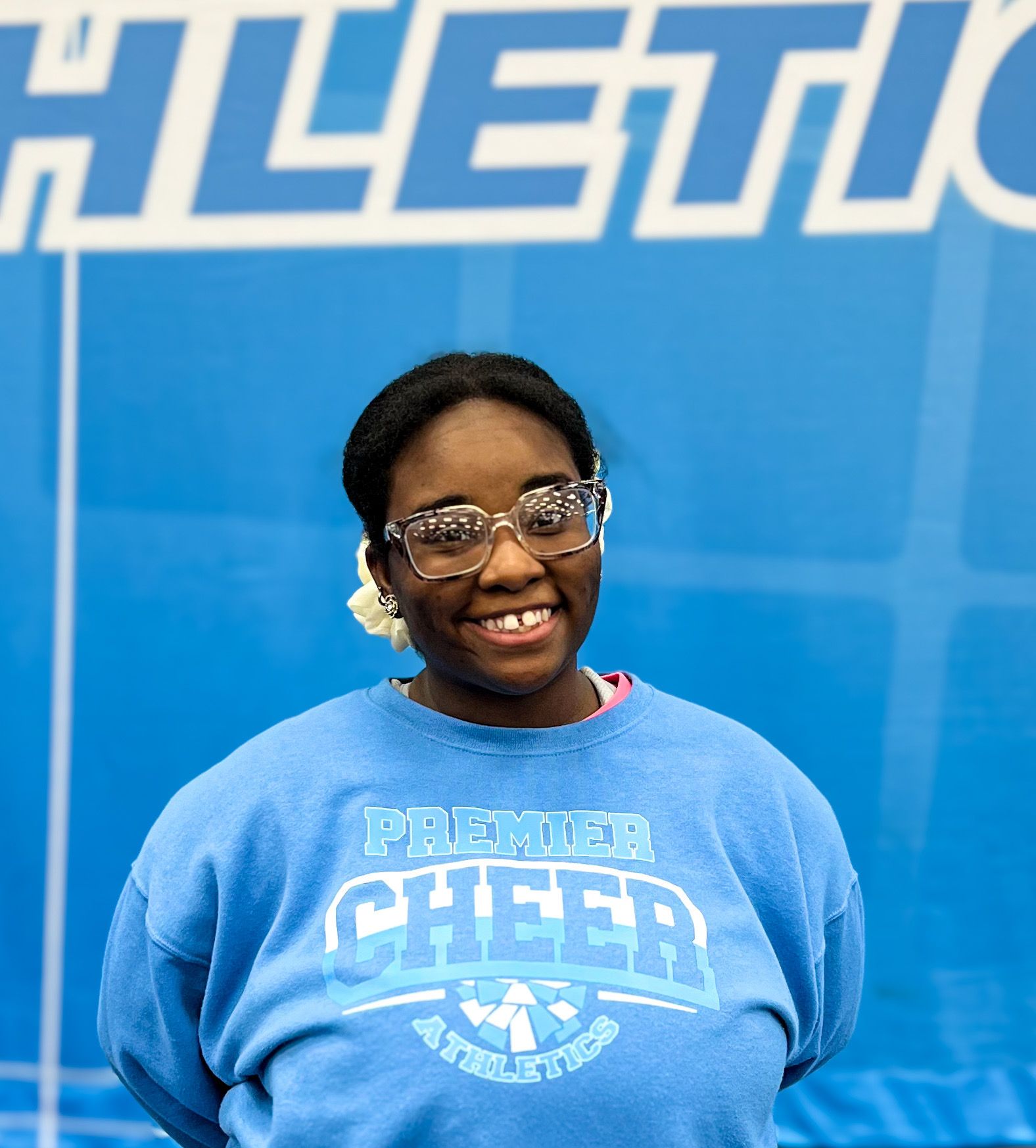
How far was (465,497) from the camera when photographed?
46.6 inches

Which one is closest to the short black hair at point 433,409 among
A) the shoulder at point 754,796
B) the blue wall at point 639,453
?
the shoulder at point 754,796

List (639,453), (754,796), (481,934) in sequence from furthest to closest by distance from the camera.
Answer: (639,453), (754,796), (481,934)

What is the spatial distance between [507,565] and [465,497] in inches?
3.0

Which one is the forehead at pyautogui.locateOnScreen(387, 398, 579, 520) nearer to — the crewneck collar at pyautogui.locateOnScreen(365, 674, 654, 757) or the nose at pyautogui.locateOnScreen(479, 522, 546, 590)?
the nose at pyautogui.locateOnScreen(479, 522, 546, 590)

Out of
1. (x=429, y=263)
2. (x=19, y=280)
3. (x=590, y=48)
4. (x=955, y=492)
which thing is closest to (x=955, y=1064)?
(x=955, y=492)

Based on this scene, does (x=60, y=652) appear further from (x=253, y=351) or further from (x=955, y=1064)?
(x=955, y=1064)

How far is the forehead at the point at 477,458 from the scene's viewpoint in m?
1.18

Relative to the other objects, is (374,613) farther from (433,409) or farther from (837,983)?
(837,983)

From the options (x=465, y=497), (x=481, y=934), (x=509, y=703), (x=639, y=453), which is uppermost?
(x=639, y=453)

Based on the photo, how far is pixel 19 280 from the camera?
83.1 inches

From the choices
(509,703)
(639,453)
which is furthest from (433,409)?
(639,453)

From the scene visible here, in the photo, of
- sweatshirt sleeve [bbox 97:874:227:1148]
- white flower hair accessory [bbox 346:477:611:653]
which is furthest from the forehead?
sweatshirt sleeve [bbox 97:874:227:1148]

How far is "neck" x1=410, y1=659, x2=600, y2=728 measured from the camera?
125 centimetres

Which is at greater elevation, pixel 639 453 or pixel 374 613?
pixel 639 453
